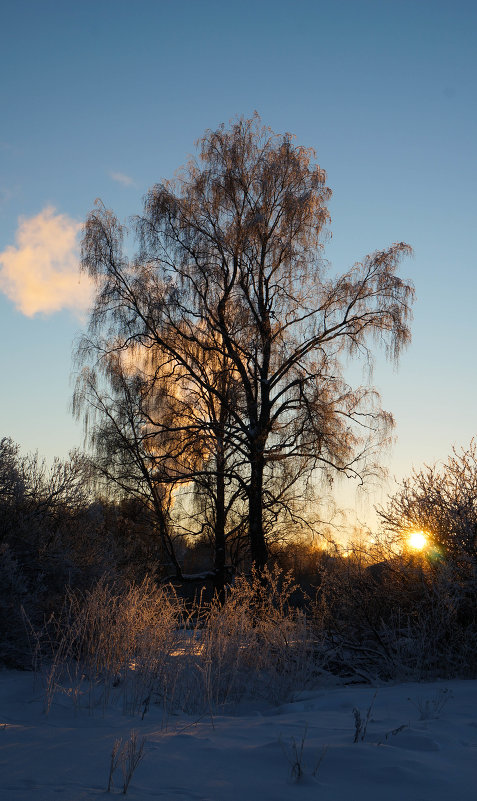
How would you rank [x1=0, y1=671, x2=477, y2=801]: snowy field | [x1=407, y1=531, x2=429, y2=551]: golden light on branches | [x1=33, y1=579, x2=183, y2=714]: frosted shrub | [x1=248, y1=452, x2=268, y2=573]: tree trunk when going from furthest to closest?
[x1=248, y1=452, x2=268, y2=573]: tree trunk → [x1=407, y1=531, x2=429, y2=551]: golden light on branches → [x1=33, y1=579, x2=183, y2=714]: frosted shrub → [x1=0, y1=671, x2=477, y2=801]: snowy field

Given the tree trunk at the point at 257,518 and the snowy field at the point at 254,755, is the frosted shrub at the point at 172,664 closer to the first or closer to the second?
the snowy field at the point at 254,755

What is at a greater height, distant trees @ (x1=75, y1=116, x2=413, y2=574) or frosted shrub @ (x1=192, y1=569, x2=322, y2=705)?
distant trees @ (x1=75, y1=116, x2=413, y2=574)

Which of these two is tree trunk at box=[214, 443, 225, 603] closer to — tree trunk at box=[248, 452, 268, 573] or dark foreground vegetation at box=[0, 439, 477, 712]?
tree trunk at box=[248, 452, 268, 573]

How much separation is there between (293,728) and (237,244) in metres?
11.8

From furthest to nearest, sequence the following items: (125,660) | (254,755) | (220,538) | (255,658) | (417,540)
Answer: (220,538), (417,540), (255,658), (125,660), (254,755)

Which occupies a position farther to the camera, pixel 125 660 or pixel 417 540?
pixel 417 540

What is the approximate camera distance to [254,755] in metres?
3.55

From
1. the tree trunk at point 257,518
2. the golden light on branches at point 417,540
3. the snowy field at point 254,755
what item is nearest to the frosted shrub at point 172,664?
the snowy field at point 254,755

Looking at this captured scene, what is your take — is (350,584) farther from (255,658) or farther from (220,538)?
(220,538)

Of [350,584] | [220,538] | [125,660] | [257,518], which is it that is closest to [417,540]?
[350,584]

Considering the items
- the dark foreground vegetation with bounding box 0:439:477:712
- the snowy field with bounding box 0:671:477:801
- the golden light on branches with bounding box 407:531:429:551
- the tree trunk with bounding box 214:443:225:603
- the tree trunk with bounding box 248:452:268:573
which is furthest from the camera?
the tree trunk with bounding box 214:443:225:603

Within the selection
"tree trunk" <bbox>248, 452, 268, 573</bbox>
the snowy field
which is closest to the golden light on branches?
the snowy field

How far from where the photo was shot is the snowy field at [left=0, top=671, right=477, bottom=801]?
9.64 ft

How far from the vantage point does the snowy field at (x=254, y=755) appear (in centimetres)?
294
